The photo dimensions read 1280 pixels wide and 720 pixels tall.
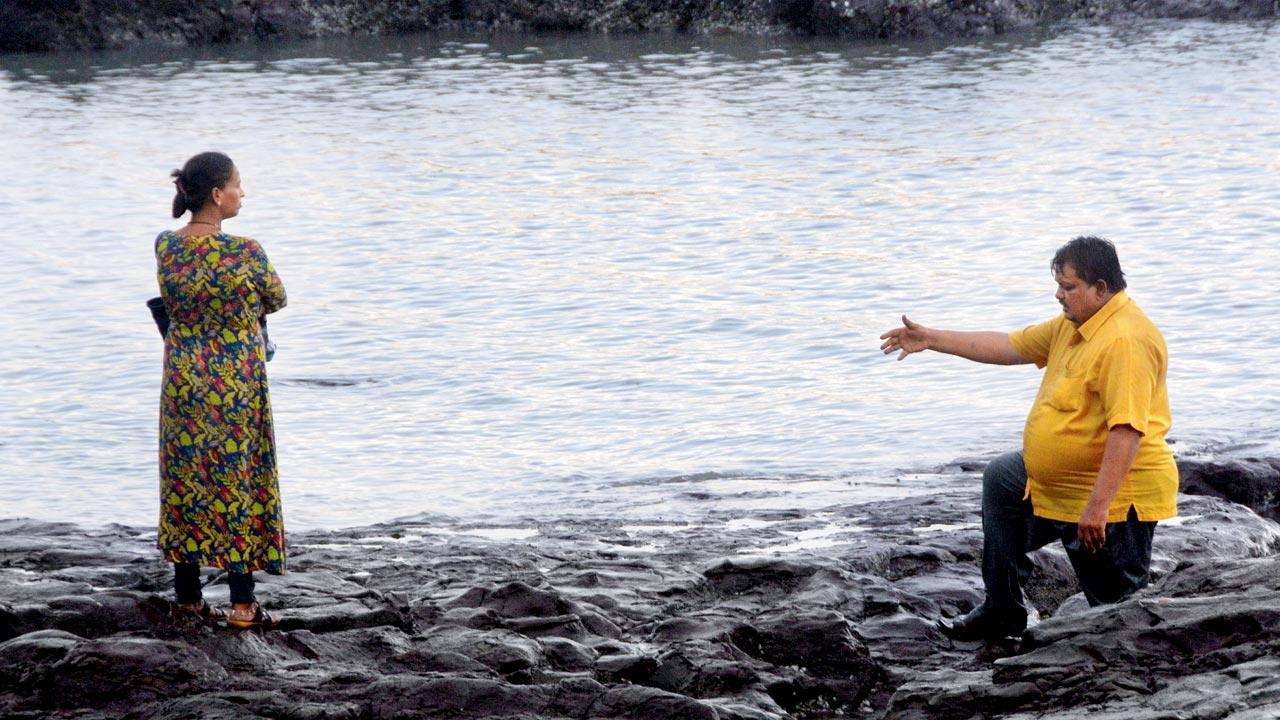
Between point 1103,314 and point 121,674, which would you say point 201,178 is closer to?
point 121,674

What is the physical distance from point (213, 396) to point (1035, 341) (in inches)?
120

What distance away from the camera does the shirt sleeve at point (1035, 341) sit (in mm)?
6027

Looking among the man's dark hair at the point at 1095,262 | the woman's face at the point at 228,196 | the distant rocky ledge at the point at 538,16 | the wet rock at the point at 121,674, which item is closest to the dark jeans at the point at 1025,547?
the man's dark hair at the point at 1095,262

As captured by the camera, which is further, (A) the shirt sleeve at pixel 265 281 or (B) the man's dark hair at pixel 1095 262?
(A) the shirt sleeve at pixel 265 281

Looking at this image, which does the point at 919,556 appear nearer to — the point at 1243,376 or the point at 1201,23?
the point at 1243,376

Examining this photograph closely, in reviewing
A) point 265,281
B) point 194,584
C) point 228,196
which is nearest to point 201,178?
point 228,196

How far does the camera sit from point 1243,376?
13016 millimetres

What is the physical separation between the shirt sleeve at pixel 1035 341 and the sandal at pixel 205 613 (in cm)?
317

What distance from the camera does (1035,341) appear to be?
6086 mm

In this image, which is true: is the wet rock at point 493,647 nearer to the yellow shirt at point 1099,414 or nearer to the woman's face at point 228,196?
the woman's face at point 228,196

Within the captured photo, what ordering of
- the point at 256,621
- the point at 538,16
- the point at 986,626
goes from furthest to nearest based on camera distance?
the point at 538,16, the point at 986,626, the point at 256,621

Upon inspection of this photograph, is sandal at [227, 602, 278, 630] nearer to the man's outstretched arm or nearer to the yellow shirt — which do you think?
the man's outstretched arm

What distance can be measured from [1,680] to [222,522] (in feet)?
3.04

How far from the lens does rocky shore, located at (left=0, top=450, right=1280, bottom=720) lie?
203 inches
